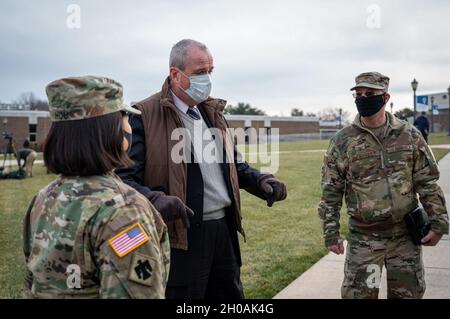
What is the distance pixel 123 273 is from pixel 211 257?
1370mm

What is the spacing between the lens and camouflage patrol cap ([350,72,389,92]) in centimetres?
343

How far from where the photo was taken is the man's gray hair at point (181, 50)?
2.93 meters

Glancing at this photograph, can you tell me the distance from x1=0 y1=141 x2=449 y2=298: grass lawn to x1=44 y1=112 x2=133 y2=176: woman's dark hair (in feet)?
10.5

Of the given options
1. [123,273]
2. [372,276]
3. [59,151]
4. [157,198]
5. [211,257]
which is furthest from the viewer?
[372,276]

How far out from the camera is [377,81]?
136 inches

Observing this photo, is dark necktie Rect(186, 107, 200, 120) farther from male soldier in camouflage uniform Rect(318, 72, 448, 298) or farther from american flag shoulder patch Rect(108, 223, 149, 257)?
american flag shoulder patch Rect(108, 223, 149, 257)

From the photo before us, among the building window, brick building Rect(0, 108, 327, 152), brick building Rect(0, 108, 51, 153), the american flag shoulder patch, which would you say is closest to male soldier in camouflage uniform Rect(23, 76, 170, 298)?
the american flag shoulder patch

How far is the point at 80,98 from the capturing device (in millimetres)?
1643

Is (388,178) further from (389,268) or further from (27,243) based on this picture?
(27,243)

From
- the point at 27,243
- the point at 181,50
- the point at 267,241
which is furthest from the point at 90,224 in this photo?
the point at 267,241

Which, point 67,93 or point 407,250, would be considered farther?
point 407,250

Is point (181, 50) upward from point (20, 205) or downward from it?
upward
